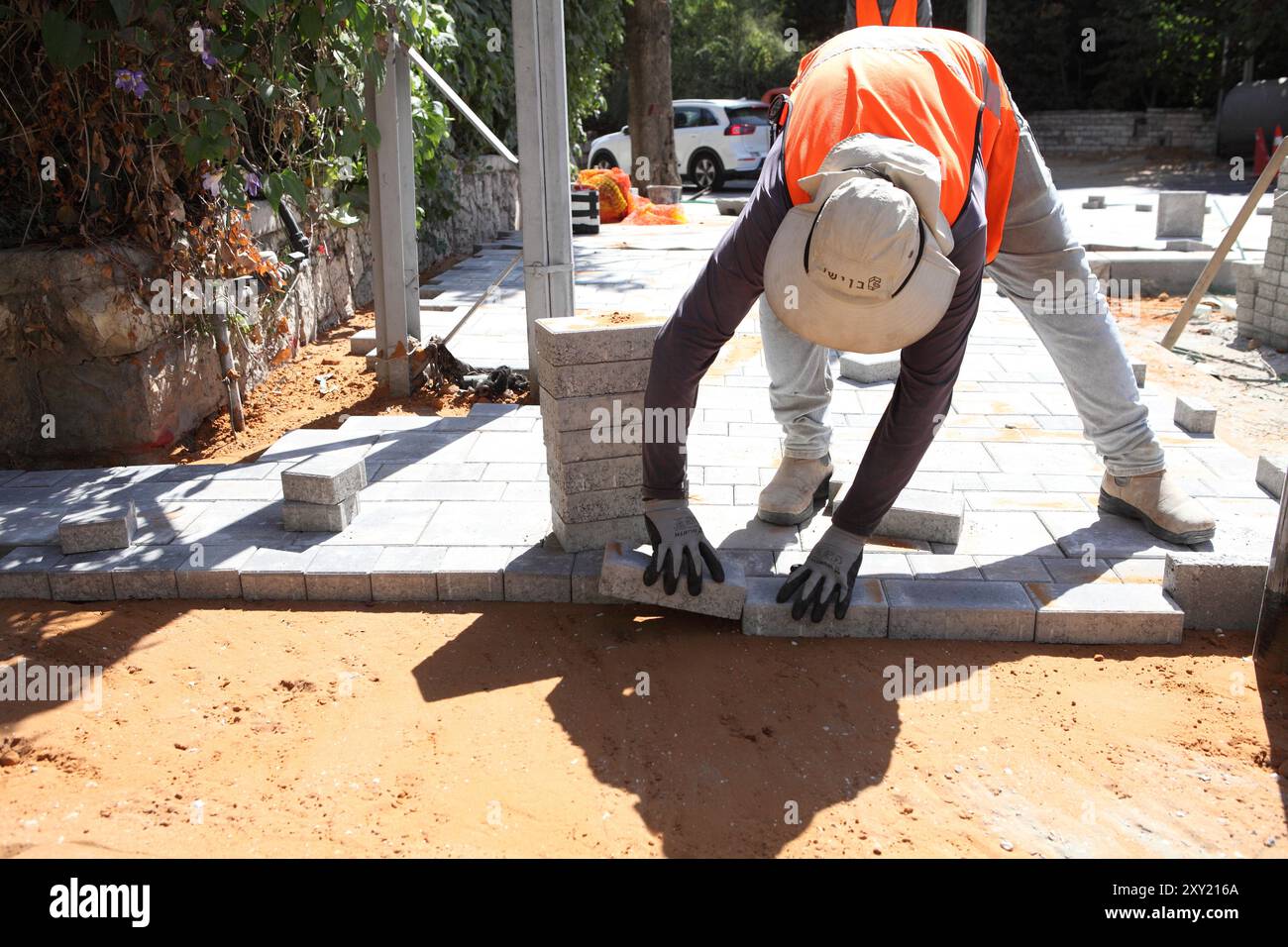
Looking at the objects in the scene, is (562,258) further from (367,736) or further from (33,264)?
(367,736)

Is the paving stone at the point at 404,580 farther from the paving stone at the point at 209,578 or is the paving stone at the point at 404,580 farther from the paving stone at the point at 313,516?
the paving stone at the point at 209,578

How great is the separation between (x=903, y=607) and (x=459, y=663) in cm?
142

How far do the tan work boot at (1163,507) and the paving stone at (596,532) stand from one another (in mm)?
1819

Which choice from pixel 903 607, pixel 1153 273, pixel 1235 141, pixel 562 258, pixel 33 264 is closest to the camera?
pixel 903 607

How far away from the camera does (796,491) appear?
4.22 meters

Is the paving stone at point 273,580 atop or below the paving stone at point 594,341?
below

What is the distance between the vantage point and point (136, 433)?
5.21m

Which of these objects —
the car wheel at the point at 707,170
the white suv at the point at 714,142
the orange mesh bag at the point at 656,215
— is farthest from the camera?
the car wheel at the point at 707,170

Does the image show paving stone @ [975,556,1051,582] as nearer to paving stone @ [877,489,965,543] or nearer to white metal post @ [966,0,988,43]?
paving stone @ [877,489,965,543]

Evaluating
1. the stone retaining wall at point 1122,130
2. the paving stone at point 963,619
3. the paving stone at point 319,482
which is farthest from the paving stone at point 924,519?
the stone retaining wall at point 1122,130

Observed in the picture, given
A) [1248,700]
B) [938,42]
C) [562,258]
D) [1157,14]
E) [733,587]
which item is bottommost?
[1248,700]

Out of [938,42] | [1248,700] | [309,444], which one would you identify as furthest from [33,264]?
[1248,700]

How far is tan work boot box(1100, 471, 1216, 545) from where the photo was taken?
396 centimetres

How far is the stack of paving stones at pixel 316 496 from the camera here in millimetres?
4082
